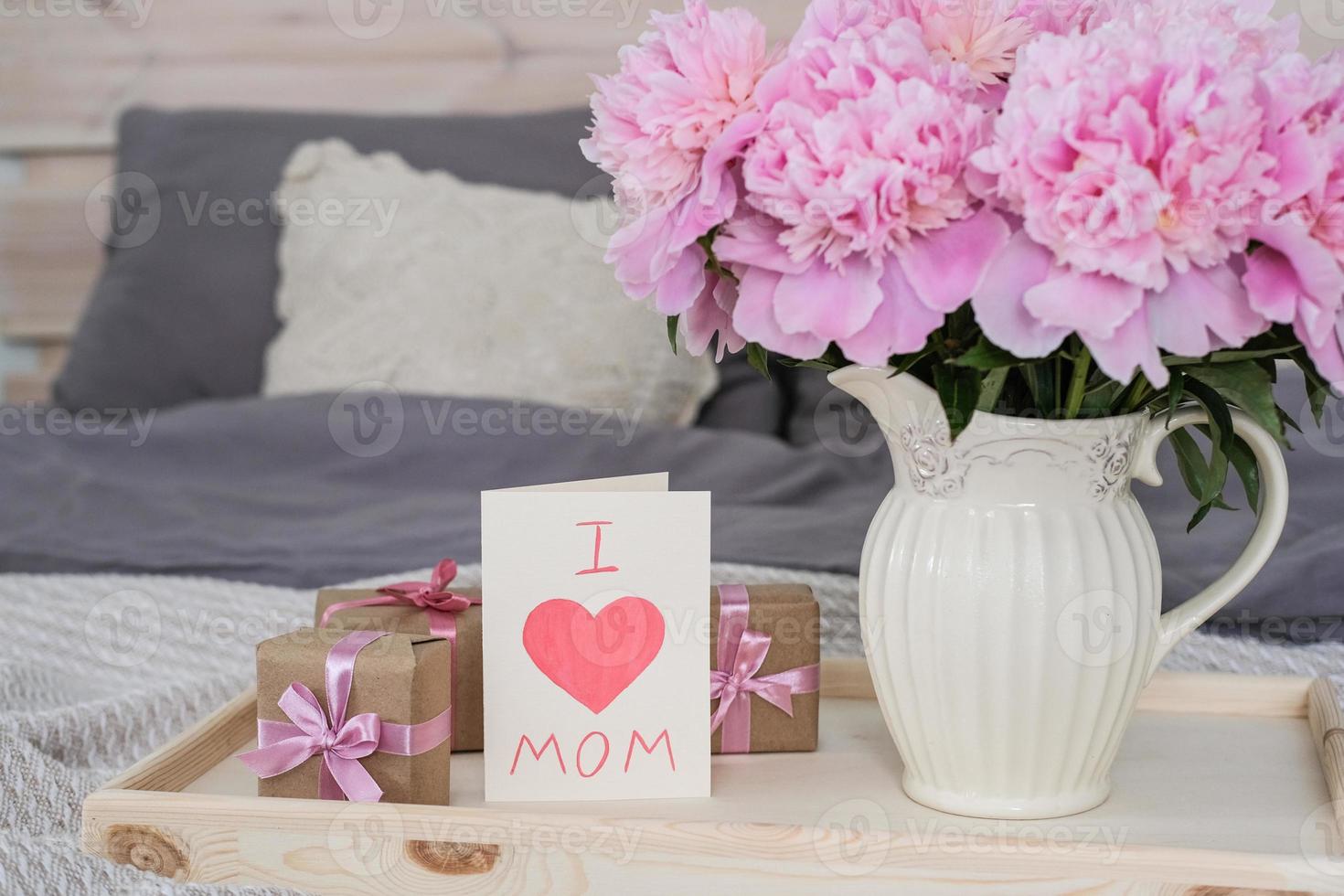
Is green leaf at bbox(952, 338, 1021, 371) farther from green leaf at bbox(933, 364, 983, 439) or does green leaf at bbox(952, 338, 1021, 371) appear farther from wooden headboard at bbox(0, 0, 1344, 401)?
wooden headboard at bbox(0, 0, 1344, 401)

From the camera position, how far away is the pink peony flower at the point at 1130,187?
492mm

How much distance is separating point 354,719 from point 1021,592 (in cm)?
34

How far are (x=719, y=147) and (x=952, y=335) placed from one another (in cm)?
14

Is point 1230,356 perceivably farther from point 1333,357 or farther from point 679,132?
point 679,132

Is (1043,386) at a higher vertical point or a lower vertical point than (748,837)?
higher

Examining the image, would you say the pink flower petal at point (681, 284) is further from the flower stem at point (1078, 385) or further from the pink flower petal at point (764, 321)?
the flower stem at point (1078, 385)

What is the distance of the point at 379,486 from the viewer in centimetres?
149

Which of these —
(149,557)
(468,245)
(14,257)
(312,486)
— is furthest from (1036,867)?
(14,257)

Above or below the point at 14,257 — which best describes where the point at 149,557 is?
below

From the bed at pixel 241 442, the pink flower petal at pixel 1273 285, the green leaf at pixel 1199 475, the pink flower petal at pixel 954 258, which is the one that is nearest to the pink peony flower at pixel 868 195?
the pink flower petal at pixel 954 258

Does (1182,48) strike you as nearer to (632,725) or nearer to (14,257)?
(632,725)

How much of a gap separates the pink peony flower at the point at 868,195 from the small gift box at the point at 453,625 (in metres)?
0.31

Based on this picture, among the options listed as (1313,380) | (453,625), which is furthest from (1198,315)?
(453,625)

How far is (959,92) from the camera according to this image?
54cm
